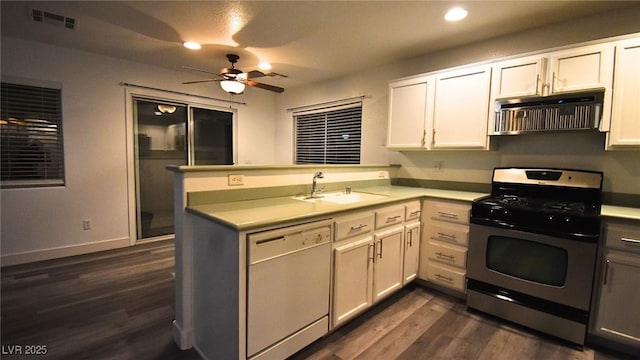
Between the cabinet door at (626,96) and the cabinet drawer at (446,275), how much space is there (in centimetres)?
150

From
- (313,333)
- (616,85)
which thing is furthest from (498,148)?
(313,333)

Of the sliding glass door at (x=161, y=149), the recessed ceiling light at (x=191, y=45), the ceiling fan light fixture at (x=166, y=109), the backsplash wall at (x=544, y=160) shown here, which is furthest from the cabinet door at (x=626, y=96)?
the ceiling fan light fixture at (x=166, y=109)

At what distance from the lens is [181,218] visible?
5.85ft

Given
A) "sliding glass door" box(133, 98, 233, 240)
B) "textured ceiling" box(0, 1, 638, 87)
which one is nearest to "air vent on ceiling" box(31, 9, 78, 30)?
"textured ceiling" box(0, 1, 638, 87)

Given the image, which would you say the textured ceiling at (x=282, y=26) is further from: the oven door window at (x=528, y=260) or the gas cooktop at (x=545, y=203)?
the oven door window at (x=528, y=260)

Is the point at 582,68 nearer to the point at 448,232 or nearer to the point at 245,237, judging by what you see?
the point at 448,232

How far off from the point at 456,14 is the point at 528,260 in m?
2.06

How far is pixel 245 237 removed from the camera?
141 cm

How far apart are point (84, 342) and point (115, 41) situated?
2947 mm

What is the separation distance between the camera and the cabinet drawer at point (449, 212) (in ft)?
8.02

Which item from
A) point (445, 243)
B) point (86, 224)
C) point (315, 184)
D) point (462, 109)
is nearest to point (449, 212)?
point (445, 243)

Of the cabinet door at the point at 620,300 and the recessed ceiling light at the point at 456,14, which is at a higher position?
the recessed ceiling light at the point at 456,14

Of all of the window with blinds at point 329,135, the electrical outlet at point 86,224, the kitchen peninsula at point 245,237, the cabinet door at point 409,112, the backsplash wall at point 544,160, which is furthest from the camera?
the window with blinds at point 329,135

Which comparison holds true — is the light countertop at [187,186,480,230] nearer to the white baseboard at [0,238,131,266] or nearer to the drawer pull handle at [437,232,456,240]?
the drawer pull handle at [437,232,456,240]
